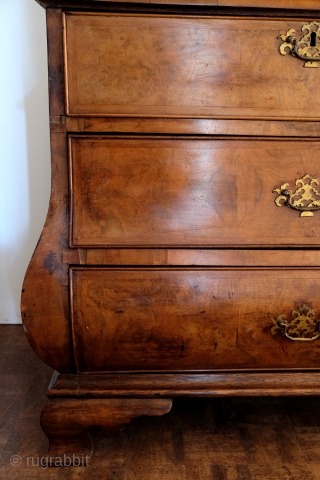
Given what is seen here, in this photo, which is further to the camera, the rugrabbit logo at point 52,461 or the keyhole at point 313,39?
the rugrabbit logo at point 52,461

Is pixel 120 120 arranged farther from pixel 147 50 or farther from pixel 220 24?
pixel 220 24

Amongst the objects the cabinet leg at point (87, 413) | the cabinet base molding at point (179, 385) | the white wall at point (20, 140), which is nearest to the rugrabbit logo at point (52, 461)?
the cabinet leg at point (87, 413)

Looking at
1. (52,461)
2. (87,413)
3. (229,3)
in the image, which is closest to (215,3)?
(229,3)

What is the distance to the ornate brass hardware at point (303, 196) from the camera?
93cm

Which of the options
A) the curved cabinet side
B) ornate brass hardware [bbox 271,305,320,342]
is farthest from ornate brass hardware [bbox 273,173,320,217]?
the curved cabinet side

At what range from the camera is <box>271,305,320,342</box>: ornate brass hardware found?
0.95 metres

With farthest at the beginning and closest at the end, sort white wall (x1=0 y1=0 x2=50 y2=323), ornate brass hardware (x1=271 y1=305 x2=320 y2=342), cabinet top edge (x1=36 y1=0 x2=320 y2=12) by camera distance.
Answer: white wall (x1=0 y1=0 x2=50 y2=323) → ornate brass hardware (x1=271 y1=305 x2=320 y2=342) → cabinet top edge (x1=36 y1=0 x2=320 y2=12)

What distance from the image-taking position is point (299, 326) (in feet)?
3.16

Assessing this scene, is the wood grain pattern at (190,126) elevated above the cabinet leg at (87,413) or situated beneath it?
elevated above

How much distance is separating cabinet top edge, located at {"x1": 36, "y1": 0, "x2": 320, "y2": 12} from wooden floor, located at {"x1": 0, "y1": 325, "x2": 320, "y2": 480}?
1.03 metres

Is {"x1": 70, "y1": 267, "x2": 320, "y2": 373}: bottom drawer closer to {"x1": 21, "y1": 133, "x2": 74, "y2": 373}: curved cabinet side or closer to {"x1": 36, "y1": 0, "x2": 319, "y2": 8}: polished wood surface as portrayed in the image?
{"x1": 21, "y1": 133, "x2": 74, "y2": 373}: curved cabinet side

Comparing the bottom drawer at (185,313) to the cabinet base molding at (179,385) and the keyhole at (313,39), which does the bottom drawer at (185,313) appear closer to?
the cabinet base molding at (179,385)

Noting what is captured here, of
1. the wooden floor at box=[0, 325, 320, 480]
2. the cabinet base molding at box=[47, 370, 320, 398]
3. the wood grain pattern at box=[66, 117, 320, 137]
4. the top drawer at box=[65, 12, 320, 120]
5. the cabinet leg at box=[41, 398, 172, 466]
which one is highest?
the top drawer at box=[65, 12, 320, 120]

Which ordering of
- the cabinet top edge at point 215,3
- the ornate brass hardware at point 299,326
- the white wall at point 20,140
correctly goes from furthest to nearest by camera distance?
the white wall at point 20,140
the ornate brass hardware at point 299,326
the cabinet top edge at point 215,3
